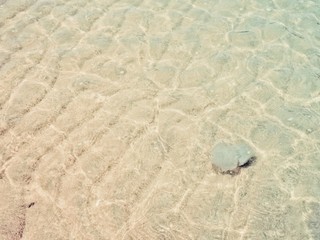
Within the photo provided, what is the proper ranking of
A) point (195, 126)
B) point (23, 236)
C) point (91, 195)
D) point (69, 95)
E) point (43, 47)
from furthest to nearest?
point (43, 47)
point (69, 95)
point (195, 126)
point (91, 195)
point (23, 236)

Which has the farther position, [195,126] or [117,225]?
[195,126]

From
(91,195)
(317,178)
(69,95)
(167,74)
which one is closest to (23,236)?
(91,195)

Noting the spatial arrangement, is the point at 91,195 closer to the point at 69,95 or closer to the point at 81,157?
the point at 81,157

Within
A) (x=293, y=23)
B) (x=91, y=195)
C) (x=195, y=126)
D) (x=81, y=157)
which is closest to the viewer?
(x=91, y=195)

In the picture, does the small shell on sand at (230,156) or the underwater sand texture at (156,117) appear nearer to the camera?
the underwater sand texture at (156,117)

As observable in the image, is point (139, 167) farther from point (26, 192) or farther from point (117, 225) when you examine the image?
point (26, 192)

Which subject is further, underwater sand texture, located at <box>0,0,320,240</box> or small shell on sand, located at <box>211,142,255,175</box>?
small shell on sand, located at <box>211,142,255,175</box>

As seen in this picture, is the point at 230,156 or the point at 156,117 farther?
the point at 156,117

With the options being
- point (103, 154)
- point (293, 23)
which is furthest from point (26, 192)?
point (293, 23)
